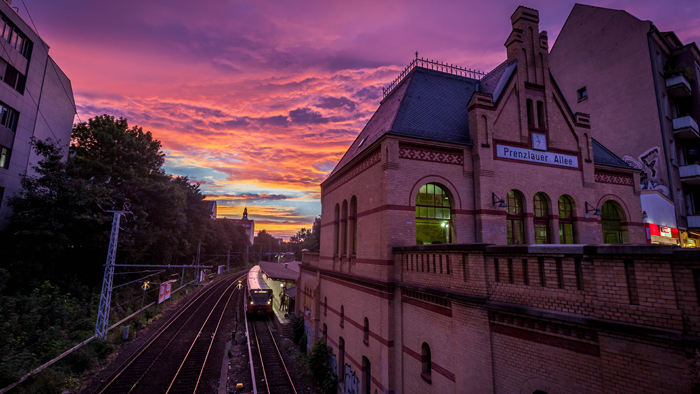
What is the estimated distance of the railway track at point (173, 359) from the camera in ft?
52.4

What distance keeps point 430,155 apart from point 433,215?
8.38 feet

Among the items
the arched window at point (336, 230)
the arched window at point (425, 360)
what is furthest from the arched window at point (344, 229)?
the arched window at point (425, 360)

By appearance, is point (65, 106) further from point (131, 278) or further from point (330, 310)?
point (330, 310)

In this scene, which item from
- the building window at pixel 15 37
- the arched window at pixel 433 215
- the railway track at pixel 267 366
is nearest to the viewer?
the arched window at pixel 433 215

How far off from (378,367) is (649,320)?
9.51 metres

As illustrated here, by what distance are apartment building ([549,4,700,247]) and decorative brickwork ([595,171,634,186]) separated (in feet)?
31.4

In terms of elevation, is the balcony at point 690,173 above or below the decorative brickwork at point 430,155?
above

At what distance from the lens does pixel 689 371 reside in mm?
4324

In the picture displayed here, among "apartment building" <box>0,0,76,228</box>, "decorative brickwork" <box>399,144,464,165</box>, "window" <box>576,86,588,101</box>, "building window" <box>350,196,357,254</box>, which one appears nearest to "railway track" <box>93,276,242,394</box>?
"building window" <box>350,196,357,254</box>

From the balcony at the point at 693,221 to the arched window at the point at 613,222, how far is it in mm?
15325

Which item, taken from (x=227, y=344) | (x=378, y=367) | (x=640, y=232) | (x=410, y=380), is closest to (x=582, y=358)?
(x=410, y=380)

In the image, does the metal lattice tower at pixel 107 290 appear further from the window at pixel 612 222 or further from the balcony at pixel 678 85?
the balcony at pixel 678 85

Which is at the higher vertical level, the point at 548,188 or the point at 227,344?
the point at 548,188

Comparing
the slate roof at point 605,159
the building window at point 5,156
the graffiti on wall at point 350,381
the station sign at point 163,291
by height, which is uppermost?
the building window at point 5,156
